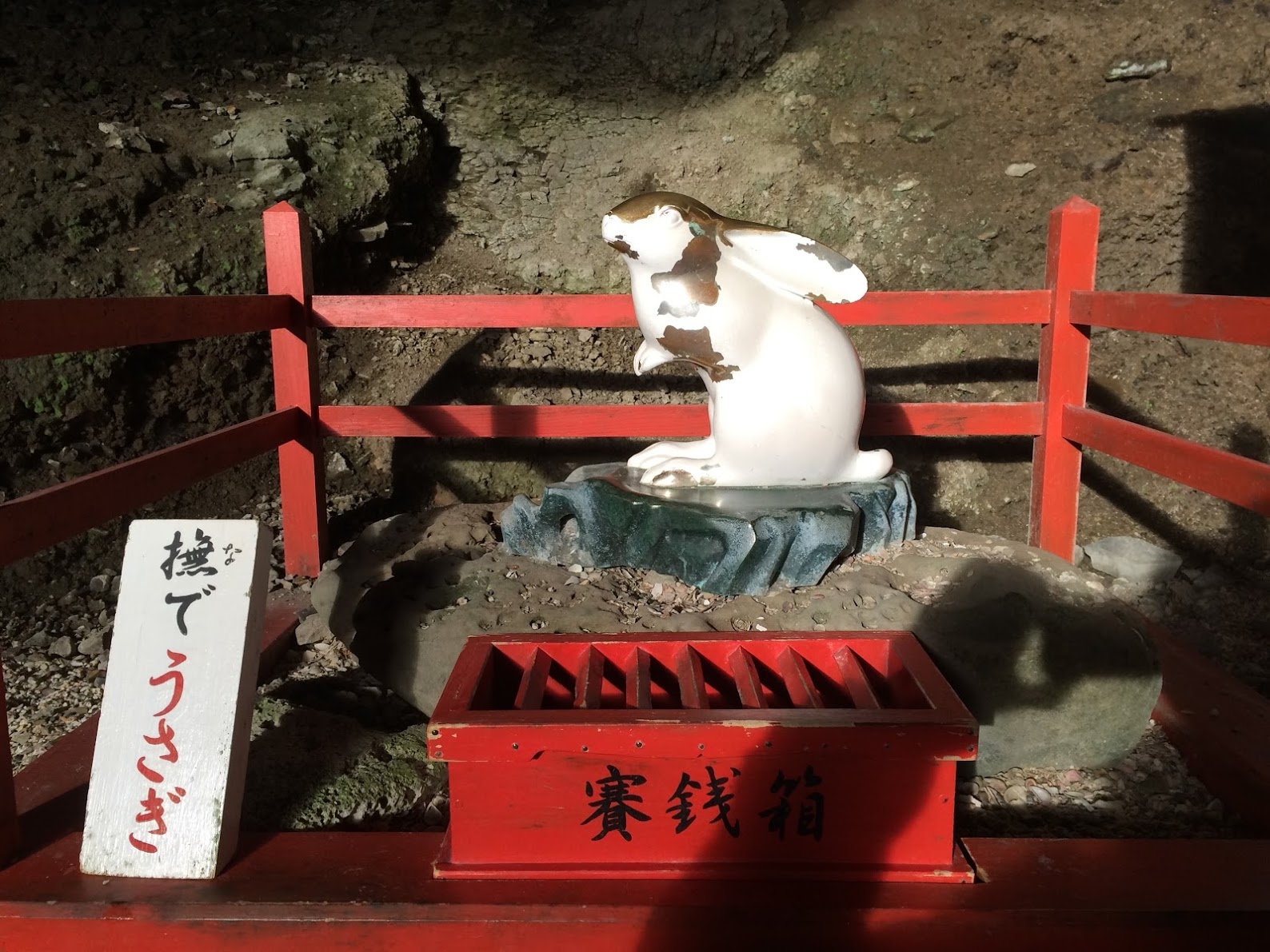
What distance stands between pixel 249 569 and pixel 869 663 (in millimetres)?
1248

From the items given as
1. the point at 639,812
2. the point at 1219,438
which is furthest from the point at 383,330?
the point at 1219,438

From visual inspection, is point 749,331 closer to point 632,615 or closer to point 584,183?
point 632,615

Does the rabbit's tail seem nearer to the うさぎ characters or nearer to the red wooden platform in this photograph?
the うさぎ characters

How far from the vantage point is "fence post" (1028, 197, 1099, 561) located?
115 inches

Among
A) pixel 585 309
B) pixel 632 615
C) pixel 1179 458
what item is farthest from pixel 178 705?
pixel 1179 458

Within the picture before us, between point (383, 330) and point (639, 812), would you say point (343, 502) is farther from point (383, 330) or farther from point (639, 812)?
point (639, 812)

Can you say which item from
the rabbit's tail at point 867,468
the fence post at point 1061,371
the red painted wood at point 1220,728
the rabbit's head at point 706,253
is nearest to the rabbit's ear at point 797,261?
the rabbit's head at point 706,253

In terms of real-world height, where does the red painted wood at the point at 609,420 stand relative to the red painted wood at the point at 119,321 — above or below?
below

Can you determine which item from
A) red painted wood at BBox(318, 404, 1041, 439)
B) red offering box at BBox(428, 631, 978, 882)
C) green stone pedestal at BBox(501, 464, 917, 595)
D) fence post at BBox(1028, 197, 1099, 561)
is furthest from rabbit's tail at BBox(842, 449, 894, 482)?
red offering box at BBox(428, 631, 978, 882)

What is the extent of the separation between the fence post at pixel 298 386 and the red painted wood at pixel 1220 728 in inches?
107

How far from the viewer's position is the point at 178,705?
155cm

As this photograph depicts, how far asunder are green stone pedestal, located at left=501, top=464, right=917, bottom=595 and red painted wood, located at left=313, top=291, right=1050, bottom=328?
63 cm

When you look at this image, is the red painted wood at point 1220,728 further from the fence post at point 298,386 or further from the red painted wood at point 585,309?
the fence post at point 298,386

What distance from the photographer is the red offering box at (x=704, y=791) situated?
58.7 inches
